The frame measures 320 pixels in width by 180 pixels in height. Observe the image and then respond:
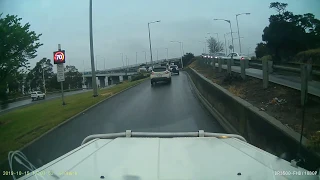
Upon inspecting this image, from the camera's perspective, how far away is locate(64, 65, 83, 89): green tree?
2075 cm

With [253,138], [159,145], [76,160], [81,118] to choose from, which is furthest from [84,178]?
[81,118]

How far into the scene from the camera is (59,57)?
39.8 feet

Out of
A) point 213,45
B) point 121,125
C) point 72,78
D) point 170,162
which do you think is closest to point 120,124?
point 121,125

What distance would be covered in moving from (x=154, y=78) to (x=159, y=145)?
27358mm

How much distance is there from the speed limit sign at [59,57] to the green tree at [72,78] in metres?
7.83

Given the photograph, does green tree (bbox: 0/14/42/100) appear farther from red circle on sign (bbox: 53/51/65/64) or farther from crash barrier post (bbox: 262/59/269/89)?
crash barrier post (bbox: 262/59/269/89)

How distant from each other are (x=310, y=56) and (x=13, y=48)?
9.81 m

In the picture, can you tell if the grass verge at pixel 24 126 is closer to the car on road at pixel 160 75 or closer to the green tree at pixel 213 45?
the car on road at pixel 160 75

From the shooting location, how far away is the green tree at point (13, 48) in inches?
349

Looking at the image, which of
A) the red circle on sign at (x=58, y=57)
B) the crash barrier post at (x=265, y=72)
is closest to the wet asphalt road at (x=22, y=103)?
the red circle on sign at (x=58, y=57)

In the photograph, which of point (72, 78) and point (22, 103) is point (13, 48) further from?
point (72, 78)

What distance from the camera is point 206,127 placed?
10.1 m

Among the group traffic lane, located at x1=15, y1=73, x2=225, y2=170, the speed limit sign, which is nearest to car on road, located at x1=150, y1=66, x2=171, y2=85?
traffic lane, located at x1=15, y1=73, x2=225, y2=170

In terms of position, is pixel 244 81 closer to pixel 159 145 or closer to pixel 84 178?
pixel 159 145
